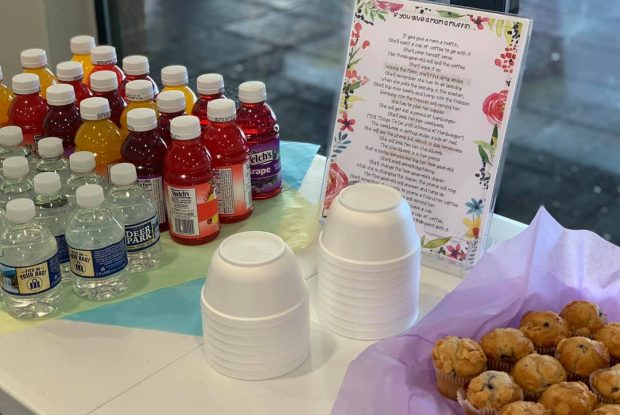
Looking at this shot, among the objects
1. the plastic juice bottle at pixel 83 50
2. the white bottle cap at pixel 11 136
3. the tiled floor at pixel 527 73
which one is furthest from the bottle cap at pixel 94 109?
the tiled floor at pixel 527 73

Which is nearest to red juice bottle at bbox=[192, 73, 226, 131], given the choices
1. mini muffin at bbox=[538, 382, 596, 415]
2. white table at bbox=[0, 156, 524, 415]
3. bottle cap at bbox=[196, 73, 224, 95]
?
bottle cap at bbox=[196, 73, 224, 95]

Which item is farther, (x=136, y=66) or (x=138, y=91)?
(x=136, y=66)

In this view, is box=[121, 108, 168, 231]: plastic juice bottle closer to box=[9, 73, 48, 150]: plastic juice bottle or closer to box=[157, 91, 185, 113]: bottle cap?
box=[157, 91, 185, 113]: bottle cap

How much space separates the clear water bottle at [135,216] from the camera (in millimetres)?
1232

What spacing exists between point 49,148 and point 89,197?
0.61 feet

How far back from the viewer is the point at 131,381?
1054 mm

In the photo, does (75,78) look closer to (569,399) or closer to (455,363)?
(455,363)

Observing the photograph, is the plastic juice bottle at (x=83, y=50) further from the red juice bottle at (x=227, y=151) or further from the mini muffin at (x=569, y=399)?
the mini muffin at (x=569, y=399)

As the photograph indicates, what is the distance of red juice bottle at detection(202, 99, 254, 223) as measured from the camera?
133 cm

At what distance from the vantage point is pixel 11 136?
1358 millimetres

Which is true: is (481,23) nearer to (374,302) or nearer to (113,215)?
(374,302)

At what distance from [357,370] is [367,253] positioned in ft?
0.56

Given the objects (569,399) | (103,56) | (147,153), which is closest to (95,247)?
(147,153)

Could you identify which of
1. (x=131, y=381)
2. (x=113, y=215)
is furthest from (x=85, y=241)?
(x=131, y=381)
